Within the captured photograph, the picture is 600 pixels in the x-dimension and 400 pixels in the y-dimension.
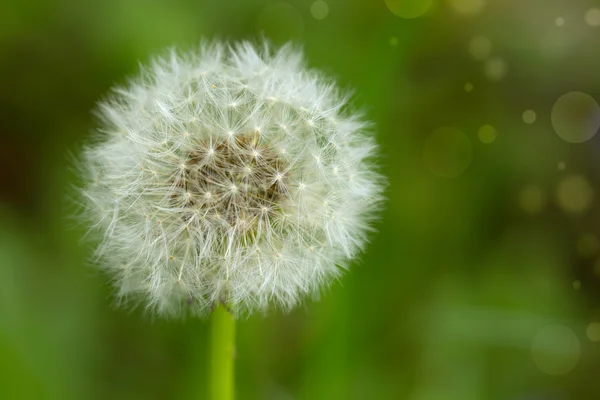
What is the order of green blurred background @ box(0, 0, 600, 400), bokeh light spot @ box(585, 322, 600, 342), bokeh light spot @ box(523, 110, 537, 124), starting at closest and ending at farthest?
green blurred background @ box(0, 0, 600, 400) < bokeh light spot @ box(585, 322, 600, 342) < bokeh light spot @ box(523, 110, 537, 124)

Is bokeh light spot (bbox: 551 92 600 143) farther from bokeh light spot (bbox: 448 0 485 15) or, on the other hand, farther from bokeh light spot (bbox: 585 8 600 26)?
bokeh light spot (bbox: 448 0 485 15)

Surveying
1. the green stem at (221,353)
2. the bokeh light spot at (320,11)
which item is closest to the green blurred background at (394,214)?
the bokeh light spot at (320,11)

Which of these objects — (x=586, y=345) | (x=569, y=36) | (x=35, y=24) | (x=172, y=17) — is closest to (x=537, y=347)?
(x=586, y=345)

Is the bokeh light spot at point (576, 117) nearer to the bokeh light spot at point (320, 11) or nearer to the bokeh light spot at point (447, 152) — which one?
the bokeh light spot at point (447, 152)

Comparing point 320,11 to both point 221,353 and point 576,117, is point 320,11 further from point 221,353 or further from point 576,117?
point 221,353

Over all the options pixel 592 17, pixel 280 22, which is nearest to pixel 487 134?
pixel 592 17

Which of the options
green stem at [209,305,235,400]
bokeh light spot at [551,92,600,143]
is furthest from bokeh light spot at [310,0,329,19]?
green stem at [209,305,235,400]
